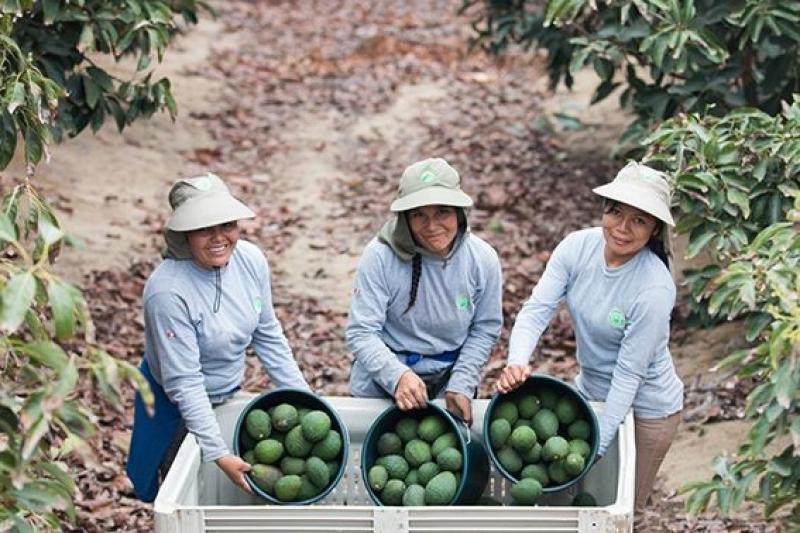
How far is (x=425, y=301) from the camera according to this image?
4637 millimetres

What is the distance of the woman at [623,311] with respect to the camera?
14.3 feet

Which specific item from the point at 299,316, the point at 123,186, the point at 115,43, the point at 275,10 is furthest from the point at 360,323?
the point at 275,10

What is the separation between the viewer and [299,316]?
7664 mm

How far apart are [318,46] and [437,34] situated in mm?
1225

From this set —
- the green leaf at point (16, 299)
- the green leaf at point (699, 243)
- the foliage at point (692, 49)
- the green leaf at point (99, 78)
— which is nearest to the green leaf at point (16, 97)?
the green leaf at point (16, 299)

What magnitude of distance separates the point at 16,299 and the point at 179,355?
1.38 meters

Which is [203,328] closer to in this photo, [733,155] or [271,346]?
[271,346]

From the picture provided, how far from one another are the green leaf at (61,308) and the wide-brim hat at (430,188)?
152cm

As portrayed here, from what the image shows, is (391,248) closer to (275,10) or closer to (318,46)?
(318,46)

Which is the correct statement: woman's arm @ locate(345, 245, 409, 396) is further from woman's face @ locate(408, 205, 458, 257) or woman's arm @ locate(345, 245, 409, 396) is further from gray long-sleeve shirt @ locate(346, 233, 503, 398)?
woman's face @ locate(408, 205, 458, 257)

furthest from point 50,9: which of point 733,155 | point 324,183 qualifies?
point 324,183

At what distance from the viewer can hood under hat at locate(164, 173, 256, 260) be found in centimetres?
427

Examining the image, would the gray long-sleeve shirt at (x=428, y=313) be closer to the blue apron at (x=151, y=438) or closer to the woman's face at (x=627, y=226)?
the woman's face at (x=627, y=226)

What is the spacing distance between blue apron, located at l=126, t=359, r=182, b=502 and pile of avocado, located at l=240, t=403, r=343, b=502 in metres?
0.41
